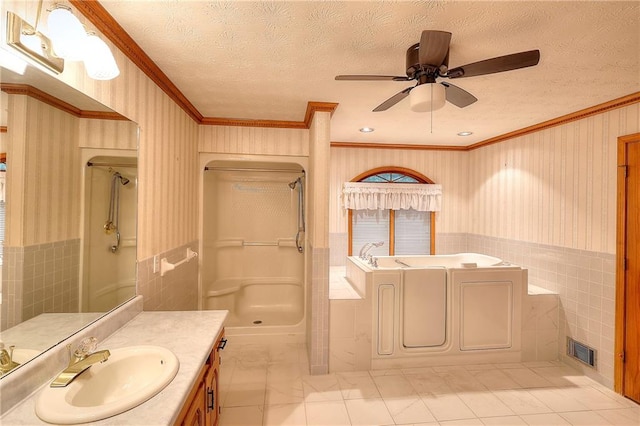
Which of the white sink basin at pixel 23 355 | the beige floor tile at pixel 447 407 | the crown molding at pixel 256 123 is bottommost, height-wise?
the beige floor tile at pixel 447 407

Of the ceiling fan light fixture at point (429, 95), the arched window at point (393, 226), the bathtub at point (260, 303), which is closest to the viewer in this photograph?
the ceiling fan light fixture at point (429, 95)

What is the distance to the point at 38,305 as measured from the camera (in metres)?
1.10

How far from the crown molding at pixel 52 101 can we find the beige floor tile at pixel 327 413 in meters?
2.22

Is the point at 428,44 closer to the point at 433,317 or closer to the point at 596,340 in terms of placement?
the point at 433,317

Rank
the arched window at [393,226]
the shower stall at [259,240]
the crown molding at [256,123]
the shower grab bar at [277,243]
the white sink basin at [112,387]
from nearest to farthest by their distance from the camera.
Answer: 1. the white sink basin at [112,387]
2. the crown molding at [256,123]
3. the shower stall at [259,240]
4. the shower grab bar at [277,243]
5. the arched window at [393,226]

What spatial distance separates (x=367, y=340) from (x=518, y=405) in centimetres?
119

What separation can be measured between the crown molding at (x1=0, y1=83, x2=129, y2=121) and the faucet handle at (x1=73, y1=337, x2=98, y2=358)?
963 mm

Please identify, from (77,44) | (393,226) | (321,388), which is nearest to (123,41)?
(77,44)

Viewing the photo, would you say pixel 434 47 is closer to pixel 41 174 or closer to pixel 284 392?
pixel 41 174

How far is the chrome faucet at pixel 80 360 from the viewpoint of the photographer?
Answer: 106 cm

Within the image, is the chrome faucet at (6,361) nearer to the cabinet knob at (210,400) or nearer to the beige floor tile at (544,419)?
the cabinet knob at (210,400)

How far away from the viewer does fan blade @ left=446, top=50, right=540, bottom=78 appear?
1284mm

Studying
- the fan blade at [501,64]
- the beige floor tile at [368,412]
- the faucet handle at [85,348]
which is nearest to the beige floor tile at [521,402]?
the beige floor tile at [368,412]

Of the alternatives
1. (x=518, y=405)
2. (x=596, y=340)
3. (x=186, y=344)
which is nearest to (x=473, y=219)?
(x=596, y=340)
